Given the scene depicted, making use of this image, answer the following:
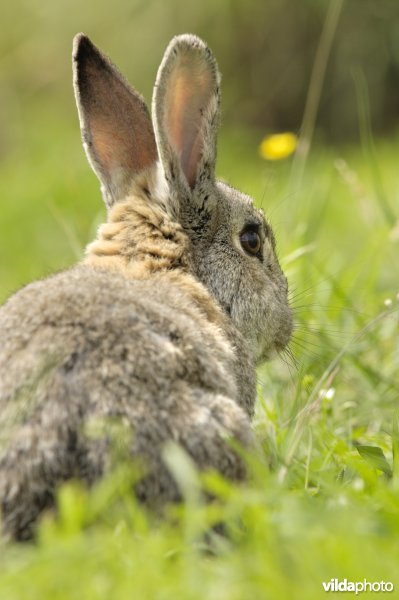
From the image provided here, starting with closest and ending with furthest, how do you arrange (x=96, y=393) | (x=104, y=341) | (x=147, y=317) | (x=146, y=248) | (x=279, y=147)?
1. (x=96, y=393)
2. (x=104, y=341)
3. (x=147, y=317)
4. (x=146, y=248)
5. (x=279, y=147)

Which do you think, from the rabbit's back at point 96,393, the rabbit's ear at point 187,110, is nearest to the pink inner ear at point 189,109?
the rabbit's ear at point 187,110

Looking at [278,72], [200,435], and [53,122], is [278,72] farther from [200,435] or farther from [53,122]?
[200,435]

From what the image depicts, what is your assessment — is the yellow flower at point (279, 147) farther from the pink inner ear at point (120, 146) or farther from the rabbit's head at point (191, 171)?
the pink inner ear at point (120, 146)

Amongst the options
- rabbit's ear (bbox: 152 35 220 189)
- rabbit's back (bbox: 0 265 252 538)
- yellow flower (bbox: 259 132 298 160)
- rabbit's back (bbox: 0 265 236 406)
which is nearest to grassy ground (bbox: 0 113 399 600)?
rabbit's back (bbox: 0 265 252 538)

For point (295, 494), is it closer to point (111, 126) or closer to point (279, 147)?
point (111, 126)

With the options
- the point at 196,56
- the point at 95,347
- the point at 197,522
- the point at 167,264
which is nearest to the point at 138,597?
the point at 197,522

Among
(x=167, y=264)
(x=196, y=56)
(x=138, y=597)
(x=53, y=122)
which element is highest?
(x=53, y=122)

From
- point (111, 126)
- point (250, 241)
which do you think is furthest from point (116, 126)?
point (250, 241)

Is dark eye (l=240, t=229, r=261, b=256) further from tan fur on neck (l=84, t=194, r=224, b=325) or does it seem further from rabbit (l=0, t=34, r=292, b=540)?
tan fur on neck (l=84, t=194, r=224, b=325)
